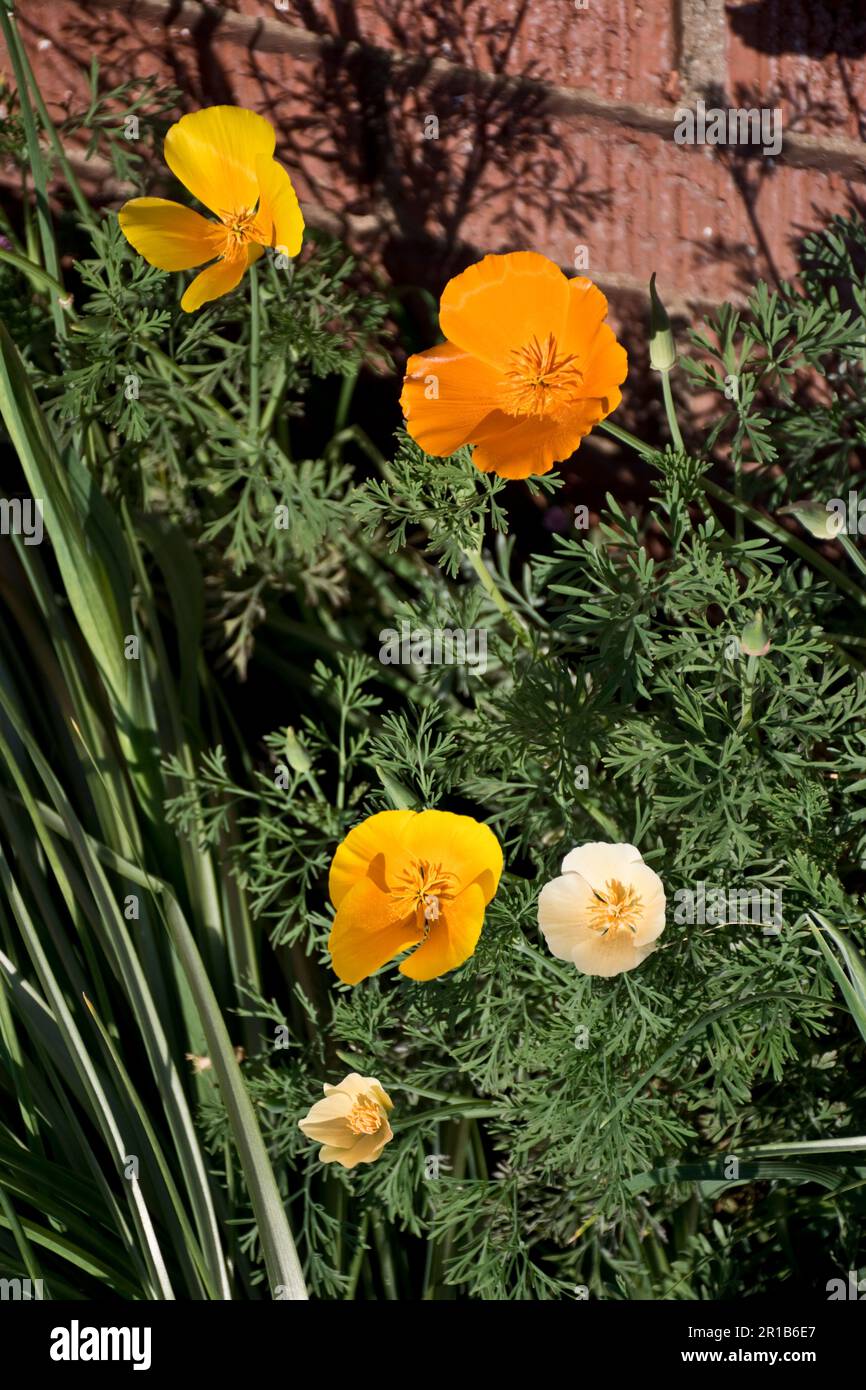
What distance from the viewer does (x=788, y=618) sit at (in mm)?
967

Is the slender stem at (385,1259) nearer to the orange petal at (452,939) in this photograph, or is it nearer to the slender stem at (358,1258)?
the slender stem at (358,1258)

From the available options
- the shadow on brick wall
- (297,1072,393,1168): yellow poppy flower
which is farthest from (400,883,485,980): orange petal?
the shadow on brick wall

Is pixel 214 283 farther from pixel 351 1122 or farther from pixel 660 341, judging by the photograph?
pixel 351 1122

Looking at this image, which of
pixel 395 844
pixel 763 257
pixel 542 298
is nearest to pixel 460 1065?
pixel 395 844

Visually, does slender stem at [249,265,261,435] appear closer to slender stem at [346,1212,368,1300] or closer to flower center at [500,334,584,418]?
flower center at [500,334,584,418]

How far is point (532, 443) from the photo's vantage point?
901 millimetres

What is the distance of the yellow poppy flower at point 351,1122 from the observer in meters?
0.93

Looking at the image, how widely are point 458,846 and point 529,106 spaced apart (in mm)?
818

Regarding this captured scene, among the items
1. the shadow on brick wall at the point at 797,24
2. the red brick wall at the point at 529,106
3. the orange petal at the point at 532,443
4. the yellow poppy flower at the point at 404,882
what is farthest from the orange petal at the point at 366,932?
the shadow on brick wall at the point at 797,24

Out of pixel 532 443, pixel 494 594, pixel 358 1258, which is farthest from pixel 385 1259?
pixel 532 443

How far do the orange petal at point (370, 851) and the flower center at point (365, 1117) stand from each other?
6.0 inches
